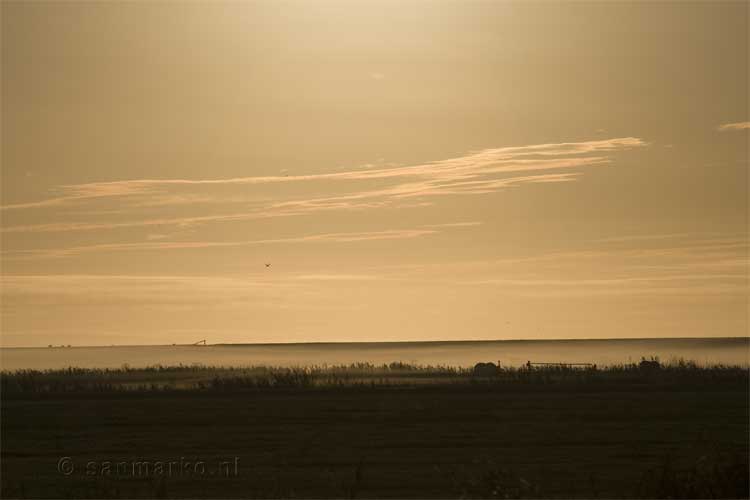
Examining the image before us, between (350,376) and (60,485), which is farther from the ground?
(60,485)

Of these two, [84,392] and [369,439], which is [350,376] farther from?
[369,439]

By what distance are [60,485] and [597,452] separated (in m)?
14.0

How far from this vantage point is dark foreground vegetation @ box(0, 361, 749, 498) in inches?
837

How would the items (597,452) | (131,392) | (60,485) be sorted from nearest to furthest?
(60,485) < (597,452) < (131,392)

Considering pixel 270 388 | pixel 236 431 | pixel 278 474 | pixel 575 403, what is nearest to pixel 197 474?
pixel 278 474

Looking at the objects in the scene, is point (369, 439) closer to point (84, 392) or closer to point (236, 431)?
point (236, 431)

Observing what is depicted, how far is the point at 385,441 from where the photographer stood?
1153 inches

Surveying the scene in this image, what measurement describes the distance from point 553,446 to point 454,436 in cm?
363

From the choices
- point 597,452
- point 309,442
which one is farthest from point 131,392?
point 597,452

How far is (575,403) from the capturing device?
3944 centimetres

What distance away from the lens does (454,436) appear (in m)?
30.1

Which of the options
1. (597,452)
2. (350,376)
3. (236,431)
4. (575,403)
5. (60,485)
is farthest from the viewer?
(350,376)

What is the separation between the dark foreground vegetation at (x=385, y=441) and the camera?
2125 centimetres

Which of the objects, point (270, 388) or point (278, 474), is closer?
point (278, 474)
